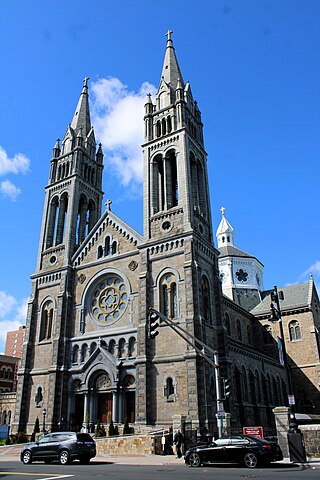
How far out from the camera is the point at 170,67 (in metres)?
44.5

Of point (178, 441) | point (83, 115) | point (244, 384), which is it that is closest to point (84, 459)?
point (178, 441)

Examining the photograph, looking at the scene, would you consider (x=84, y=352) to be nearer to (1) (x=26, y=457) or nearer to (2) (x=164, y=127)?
(1) (x=26, y=457)

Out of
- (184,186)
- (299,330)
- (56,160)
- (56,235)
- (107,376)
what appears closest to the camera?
(107,376)

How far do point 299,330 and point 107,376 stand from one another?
27.5m

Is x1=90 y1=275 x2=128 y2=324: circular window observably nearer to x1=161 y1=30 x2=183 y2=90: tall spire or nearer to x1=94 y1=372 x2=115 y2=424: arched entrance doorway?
x1=94 y1=372 x2=115 y2=424: arched entrance doorway

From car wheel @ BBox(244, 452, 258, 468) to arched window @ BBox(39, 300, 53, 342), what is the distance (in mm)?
26056

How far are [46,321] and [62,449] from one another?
847 inches

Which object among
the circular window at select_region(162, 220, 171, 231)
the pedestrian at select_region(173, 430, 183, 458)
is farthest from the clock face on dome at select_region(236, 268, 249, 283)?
the pedestrian at select_region(173, 430, 183, 458)

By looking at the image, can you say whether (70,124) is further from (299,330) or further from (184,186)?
(299,330)

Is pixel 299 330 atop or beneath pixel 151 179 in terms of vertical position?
beneath

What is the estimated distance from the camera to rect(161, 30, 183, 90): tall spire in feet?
142

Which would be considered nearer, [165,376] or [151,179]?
[165,376]

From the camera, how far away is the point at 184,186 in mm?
35500

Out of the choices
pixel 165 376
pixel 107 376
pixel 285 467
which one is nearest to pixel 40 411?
pixel 107 376
